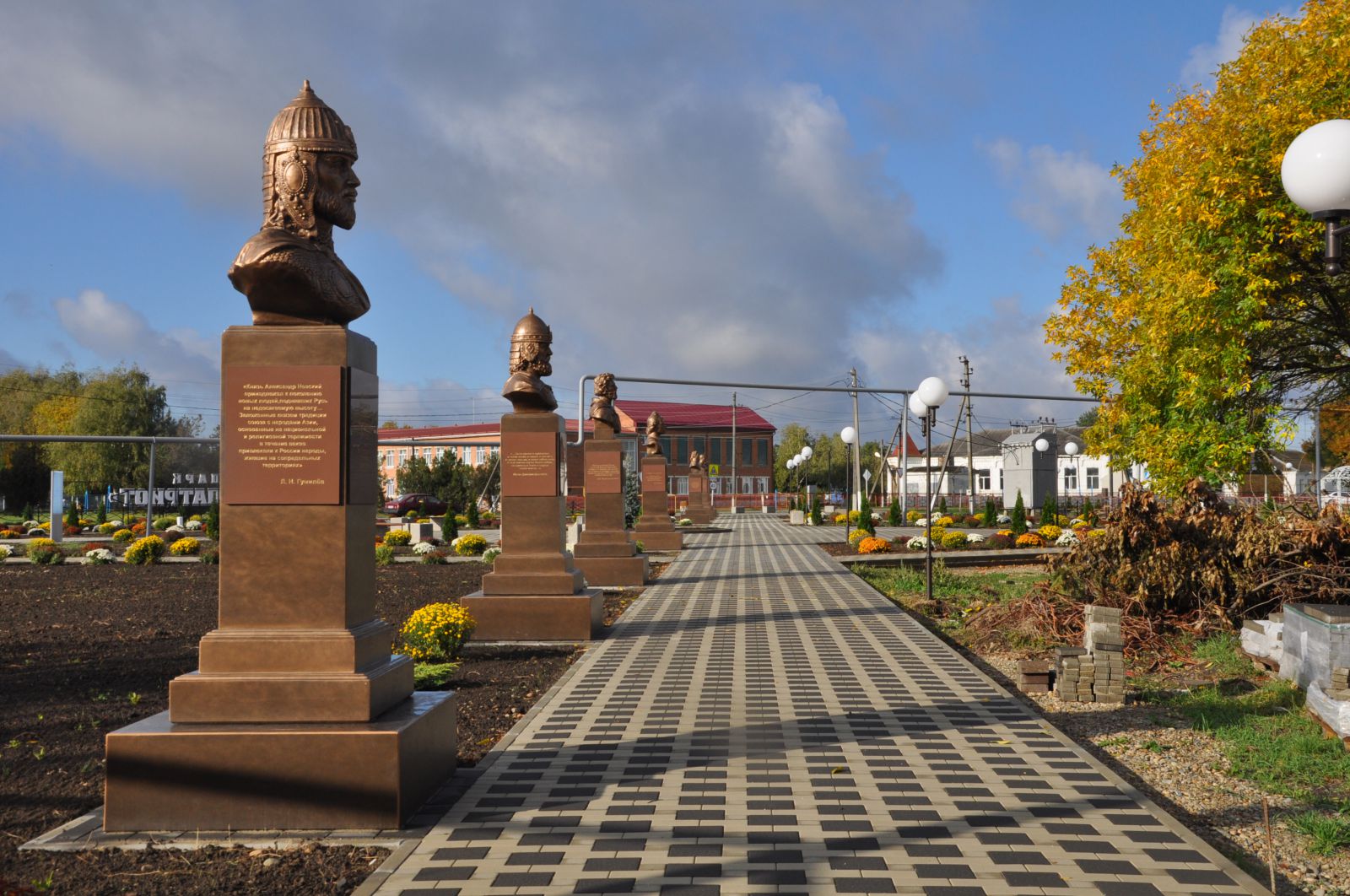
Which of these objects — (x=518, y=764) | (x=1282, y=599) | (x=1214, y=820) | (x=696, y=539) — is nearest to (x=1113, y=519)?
(x=1282, y=599)

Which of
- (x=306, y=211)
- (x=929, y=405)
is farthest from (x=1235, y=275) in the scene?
(x=306, y=211)

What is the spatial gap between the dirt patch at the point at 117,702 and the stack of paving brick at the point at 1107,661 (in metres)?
4.32

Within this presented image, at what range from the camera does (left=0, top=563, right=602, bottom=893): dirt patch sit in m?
4.05

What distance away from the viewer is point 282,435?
498cm

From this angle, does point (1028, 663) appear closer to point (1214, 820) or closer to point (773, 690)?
point (773, 690)

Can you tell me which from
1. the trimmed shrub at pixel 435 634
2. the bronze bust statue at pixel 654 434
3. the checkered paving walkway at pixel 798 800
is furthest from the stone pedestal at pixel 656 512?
the checkered paving walkway at pixel 798 800

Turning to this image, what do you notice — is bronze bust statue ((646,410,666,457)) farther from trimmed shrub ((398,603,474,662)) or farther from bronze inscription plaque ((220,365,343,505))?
bronze inscription plaque ((220,365,343,505))

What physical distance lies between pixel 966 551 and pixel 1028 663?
15.8 meters

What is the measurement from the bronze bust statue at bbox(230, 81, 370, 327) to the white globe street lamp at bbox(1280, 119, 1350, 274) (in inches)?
194

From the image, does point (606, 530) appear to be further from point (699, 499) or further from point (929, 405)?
point (699, 499)

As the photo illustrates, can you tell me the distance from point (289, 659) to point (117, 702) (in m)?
3.58

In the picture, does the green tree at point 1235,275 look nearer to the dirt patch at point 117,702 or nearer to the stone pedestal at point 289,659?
the dirt patch at point 117,702

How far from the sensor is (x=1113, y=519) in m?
11.2

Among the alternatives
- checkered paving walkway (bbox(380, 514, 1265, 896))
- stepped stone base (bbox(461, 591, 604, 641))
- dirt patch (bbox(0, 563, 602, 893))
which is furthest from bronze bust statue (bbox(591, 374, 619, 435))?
checkered paving walkway (bbox(380, 514, 1265, 896))
